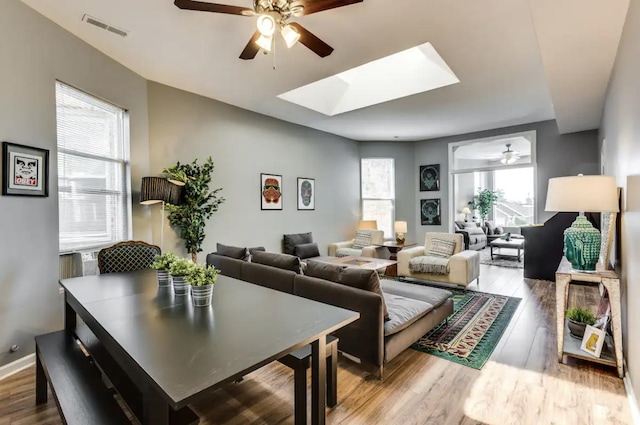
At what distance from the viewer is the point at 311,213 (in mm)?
6566

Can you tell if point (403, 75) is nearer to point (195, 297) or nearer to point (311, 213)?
point (311, 213)

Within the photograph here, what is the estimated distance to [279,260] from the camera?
9.68ft

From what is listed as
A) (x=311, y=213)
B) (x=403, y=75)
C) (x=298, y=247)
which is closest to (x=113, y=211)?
(x=298, y=247)

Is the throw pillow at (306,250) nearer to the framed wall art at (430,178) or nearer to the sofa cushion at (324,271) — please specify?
the sofa cushion at (324,271)

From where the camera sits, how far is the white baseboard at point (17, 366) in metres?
2.44

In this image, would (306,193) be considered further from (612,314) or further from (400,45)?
(612,314)

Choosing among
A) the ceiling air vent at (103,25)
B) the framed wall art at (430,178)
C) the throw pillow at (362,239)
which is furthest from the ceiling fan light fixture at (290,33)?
the framed wall art at (430,178)

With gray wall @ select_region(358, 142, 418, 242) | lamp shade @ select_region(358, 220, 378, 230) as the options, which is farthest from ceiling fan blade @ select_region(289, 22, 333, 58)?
gray wall @ select_region(358, 142, 418, 242)

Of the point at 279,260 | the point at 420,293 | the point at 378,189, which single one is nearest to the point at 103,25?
the point at 279,260

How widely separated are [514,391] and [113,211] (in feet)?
14.1

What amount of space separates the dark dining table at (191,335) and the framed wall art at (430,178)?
641cm

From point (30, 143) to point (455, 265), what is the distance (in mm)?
5122

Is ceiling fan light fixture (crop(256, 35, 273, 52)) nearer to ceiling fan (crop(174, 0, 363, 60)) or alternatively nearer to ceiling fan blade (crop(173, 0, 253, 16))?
ceiling fan (crop(174, 0, 363, 60))

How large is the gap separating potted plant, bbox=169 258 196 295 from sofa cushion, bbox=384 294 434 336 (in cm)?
144
